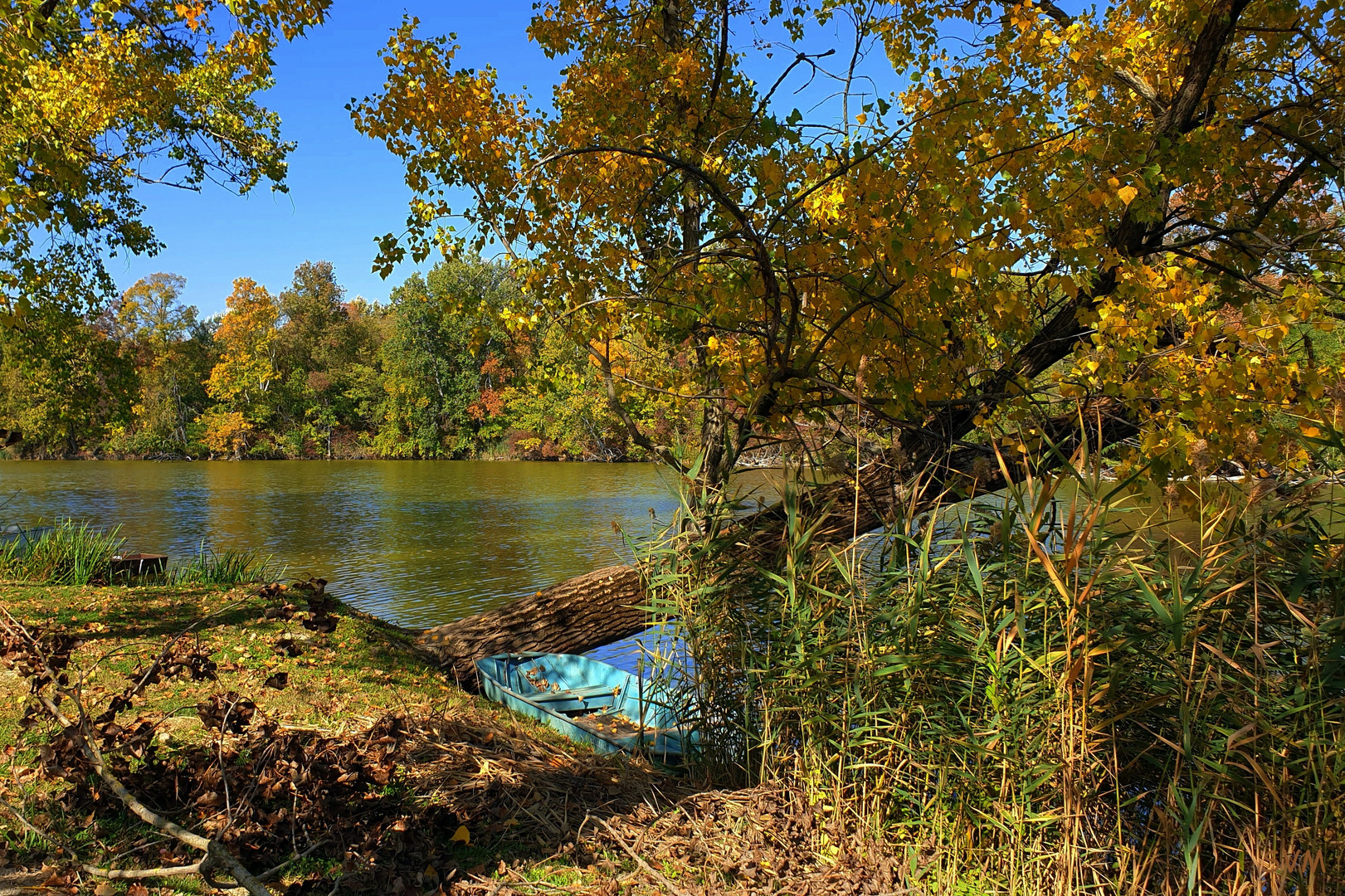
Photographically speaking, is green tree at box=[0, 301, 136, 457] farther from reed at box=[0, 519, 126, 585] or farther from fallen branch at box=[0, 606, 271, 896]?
fallen branch at box=[0, 606, 271, 896]

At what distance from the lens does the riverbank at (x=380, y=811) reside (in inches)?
112

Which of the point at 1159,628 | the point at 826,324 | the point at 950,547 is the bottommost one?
the point at 1159,628

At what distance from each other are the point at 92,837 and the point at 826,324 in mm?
4077

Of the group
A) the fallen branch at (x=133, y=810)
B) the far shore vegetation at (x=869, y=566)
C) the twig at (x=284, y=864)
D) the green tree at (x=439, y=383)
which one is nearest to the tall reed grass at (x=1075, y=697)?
the far shore vegetation at (x=869, y=566)

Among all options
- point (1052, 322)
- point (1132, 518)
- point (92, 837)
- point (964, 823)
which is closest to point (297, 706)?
point (92, 837)

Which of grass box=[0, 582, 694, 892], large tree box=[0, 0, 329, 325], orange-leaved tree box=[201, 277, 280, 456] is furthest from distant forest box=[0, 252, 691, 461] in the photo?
grass box=[0, 582, 694, 892]

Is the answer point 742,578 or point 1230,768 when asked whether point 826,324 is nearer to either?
point 742,578

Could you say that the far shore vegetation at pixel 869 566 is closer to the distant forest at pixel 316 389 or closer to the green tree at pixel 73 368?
the green tree at pixel 73 368

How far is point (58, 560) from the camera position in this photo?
741 cm

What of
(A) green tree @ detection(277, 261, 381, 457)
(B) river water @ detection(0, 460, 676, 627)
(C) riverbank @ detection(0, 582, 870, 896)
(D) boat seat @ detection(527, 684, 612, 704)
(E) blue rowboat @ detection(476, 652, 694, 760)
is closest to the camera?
(C) riverbank @ detection(0, 582, 870, 896)

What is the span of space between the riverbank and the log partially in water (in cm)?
227

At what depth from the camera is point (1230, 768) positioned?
2486mm

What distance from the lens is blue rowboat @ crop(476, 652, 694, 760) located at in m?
4.76

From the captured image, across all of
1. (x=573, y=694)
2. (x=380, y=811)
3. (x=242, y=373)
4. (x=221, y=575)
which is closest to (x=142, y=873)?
(x=380, y=811)
